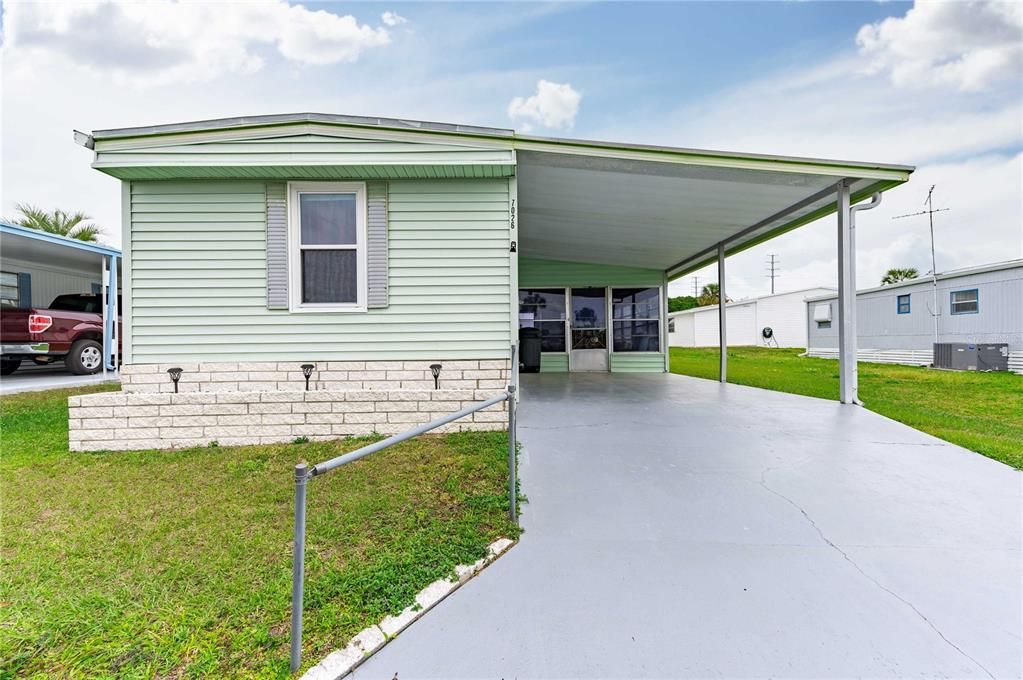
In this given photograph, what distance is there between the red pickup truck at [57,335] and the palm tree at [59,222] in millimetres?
7732

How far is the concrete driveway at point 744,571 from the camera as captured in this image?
157 centimetres

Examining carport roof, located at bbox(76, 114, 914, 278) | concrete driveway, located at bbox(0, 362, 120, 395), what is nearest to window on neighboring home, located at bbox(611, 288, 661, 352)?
carport roof, located at bbox(76, 114, 914, 278)

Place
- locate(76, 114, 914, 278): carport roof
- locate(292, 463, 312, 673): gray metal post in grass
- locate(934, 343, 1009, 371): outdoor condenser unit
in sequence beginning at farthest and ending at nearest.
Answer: locate(934, 343, 1009, 371): outdoor condenser unit < locate(76, 114, 914, 278): carport roof < locate(292, 463, 312, 673): gray metal post in grass

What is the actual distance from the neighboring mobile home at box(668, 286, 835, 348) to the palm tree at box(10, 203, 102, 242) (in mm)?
28035

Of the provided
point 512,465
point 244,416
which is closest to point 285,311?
point 244,416

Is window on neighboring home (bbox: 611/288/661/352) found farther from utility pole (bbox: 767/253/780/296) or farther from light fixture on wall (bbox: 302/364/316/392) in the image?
utility pole (bbox: 767/253/780/296)

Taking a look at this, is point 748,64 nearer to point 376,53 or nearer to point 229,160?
point 376,53

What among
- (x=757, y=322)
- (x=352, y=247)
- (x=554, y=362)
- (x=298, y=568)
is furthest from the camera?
(x=757, y=322)

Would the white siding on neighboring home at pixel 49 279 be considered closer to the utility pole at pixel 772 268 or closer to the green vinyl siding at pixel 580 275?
the green vinyl siding at pixel 580 275

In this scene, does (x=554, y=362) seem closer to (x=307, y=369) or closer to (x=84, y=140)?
(x=307, y=369)

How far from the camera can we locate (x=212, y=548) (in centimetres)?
232

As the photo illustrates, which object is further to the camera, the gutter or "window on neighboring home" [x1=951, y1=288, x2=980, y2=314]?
"window on neighboring home" [x1=951, y1=288, x2=980, y2=314]

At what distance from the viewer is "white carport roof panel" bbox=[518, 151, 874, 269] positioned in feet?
15.2

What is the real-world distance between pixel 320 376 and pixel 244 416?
772mm
